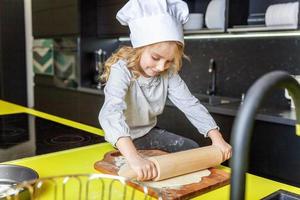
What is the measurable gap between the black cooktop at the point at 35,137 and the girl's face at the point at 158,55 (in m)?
0.32

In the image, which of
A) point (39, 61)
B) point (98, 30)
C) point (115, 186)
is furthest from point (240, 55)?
point (39, 61)

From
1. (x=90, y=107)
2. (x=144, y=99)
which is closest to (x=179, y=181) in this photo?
(x=144, y=99)

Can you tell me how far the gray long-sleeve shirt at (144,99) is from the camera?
1055 millimetres

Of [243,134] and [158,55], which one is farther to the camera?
[158,55]

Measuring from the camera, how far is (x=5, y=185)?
29.9 inches

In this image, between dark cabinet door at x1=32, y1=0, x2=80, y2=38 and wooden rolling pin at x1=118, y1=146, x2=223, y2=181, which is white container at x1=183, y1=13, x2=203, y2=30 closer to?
dark cabinet door at x1=32, y1=0, x2=80, y2=38

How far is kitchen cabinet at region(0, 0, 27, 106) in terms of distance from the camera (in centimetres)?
400

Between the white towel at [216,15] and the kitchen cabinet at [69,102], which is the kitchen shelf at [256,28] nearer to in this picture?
the white towel at [216,15]

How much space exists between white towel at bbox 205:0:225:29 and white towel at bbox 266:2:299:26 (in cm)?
30

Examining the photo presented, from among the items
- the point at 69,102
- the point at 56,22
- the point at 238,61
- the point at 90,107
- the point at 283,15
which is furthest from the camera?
the point at 56,22

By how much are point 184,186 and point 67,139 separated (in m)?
0.55

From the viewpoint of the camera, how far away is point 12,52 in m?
4.11

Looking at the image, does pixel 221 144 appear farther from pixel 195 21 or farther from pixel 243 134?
pixel 195 21

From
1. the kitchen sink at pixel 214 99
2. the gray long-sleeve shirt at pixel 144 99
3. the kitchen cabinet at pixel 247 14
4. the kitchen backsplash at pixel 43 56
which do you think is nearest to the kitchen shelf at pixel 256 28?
the kitchen cabinet at pixel 247 14
